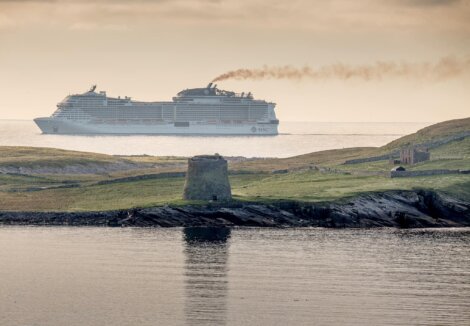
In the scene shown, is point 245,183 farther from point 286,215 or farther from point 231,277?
point 231,277

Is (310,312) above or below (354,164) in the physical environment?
below

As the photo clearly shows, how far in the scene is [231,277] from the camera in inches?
3770

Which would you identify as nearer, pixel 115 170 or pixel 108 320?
pixel 108 320

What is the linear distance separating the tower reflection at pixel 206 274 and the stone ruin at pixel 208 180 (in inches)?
294

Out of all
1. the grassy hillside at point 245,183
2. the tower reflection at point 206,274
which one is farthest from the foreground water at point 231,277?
the grassy hillside at point 245,183

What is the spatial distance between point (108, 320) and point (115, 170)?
10619 centimetres

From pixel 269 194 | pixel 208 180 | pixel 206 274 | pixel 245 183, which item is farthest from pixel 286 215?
pixel 206 274

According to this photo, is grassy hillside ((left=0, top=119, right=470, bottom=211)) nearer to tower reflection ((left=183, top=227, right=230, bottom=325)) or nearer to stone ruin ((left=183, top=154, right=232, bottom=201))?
stone ruin ((left=183, top=154, right=232, bottom=201))

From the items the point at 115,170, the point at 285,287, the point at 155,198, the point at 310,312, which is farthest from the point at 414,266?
the point at 115,170

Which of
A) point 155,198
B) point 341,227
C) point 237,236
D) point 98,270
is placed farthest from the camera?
point 155,198

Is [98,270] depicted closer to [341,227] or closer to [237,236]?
[237,236]

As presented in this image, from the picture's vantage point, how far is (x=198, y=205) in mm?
129375

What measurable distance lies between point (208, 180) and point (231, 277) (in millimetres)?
36377

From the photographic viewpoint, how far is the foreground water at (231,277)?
8288 centimetres
